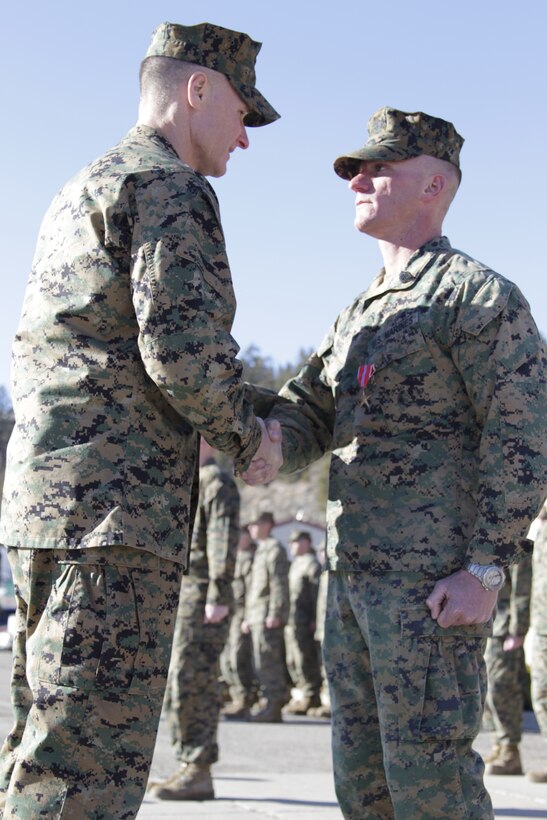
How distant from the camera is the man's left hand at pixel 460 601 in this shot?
347cm

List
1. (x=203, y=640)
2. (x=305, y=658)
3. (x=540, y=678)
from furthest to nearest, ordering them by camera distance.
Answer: (x=305, y=658) < (x=540, y=678) < (x=203, y=640)

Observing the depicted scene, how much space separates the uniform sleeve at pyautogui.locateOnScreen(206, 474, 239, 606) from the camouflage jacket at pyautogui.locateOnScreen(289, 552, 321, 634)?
862 cm

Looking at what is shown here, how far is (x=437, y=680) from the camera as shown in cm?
344

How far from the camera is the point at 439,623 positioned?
11.5 feet

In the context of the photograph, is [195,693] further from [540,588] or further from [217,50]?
[217,50]

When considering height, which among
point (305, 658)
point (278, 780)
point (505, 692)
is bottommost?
point (278, 780)

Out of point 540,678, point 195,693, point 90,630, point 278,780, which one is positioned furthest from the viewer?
point 540,678

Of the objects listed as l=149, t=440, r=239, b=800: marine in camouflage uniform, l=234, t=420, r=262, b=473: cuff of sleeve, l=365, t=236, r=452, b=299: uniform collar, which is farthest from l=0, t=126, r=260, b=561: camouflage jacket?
l=149, t=440, r=239, b=800: marine in camouflage uniform

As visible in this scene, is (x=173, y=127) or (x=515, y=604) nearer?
(x=173, y=127)

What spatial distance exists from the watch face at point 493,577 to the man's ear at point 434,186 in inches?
53.8

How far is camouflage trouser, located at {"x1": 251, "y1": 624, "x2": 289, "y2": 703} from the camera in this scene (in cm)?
1412

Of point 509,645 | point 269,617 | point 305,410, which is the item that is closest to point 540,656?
point 509,645

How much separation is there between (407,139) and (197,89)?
91 cm

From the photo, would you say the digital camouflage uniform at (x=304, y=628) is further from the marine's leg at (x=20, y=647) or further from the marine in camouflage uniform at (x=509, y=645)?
the marine's leg at (x=20, y=647)
